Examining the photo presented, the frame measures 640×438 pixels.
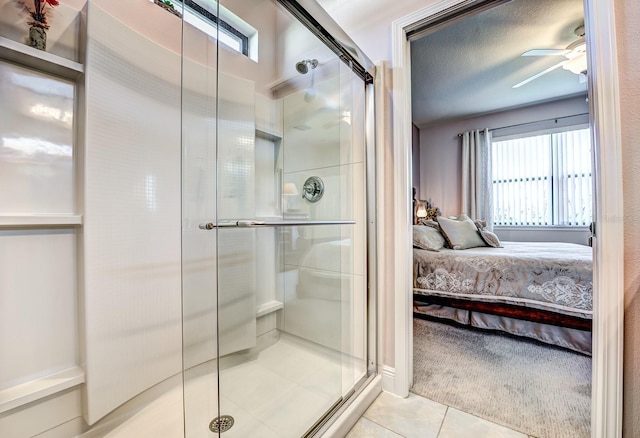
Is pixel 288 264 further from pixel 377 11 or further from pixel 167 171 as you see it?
pixel 377 11

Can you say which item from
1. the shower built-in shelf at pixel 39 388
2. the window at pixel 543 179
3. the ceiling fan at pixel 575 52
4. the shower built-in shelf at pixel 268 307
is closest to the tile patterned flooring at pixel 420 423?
the shower built-in shelf at pixel 268 307

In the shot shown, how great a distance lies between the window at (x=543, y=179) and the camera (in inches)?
153

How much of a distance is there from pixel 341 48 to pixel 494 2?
751mm

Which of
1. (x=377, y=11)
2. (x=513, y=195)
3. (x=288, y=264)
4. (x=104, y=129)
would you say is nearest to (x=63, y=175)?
(x=104, y=129)

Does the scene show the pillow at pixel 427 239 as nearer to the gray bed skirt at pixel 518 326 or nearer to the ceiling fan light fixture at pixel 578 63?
the gray bed skirt at pixel 518 326

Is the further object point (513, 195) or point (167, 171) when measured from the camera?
point (513, 195)

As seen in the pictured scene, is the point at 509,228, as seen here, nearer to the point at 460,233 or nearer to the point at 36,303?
the point at 460,233

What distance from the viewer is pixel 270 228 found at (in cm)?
157

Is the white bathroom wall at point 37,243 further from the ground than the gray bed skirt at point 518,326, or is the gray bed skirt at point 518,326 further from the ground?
the white bathroom wall at point 37,243

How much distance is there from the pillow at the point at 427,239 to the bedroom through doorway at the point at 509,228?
0.01 m

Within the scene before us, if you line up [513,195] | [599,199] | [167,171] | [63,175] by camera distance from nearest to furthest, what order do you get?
[599,199] → [63,175] → [167,171] → [513,195]

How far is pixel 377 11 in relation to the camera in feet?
5.05

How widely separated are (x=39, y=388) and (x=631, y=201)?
7.49ft

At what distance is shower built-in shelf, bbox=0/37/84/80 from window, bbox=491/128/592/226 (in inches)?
208
